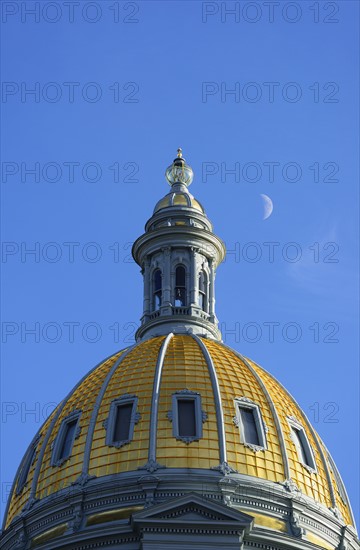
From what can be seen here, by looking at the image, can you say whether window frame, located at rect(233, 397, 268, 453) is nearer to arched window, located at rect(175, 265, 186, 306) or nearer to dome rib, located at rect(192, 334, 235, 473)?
dome rib, located at rect(192, 334, 235, 473)

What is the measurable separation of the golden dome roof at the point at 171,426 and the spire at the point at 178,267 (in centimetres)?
321

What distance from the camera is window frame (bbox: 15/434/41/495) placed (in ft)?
275

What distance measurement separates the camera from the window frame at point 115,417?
265ft

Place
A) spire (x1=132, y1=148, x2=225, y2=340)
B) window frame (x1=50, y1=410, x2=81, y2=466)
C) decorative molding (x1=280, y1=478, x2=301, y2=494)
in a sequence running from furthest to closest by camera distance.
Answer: spire (x1=132, y1=148, x2=225, y2=340) → window frame (x1=50, y1=410, x2=81, y2=466) → decorative molding (x1=280, y1=478, x2=301, y2=494)

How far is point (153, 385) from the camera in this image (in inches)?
3258

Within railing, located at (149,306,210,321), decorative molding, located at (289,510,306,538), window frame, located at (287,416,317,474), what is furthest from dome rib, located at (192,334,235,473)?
railing, located at (149,306,210,321)

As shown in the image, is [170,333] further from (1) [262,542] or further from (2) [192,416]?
(1) [262,542]

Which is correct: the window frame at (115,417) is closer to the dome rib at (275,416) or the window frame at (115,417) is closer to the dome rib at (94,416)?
the dome rib at (94,416)

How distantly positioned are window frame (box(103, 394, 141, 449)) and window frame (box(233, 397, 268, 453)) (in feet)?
13.9

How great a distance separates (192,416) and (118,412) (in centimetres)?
322

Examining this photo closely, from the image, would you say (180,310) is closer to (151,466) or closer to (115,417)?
(115,417)

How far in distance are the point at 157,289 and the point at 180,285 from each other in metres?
1.13

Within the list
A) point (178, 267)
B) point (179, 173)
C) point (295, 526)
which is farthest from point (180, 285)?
point (295, 526)

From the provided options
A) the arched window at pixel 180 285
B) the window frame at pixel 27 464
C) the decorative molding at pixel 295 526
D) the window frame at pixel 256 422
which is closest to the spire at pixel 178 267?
the arched window at pixel 180 285
